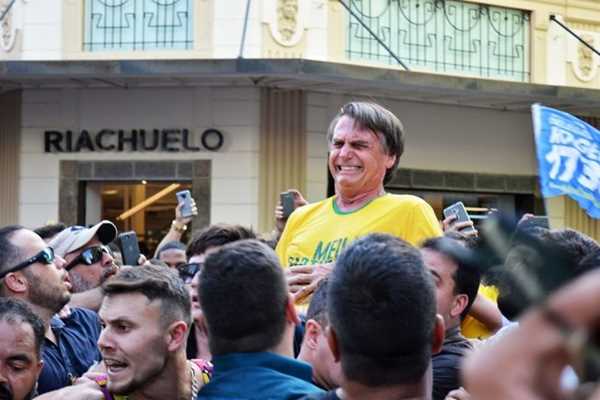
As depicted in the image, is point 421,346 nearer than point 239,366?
Yes

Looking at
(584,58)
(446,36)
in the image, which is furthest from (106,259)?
(584,58)

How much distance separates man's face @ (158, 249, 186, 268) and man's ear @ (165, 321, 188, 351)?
187 inches

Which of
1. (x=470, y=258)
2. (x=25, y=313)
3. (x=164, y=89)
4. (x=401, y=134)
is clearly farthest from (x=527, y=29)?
(x=470, y=258)

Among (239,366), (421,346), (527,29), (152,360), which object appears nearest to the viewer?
(421,346)

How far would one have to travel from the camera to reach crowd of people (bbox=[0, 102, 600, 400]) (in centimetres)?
121

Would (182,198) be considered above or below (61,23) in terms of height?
below

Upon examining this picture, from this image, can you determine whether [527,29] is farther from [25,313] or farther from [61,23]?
[25,313]

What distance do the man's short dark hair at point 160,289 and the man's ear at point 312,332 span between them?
556mm

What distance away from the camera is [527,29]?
1873cm

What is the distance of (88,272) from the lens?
22.3 ft

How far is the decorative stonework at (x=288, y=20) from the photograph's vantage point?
16.5m

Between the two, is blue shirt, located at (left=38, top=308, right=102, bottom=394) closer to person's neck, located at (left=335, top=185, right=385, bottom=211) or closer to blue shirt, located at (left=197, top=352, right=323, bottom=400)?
person's neck, located at (left=335, top=185, right=385, bottom=211)

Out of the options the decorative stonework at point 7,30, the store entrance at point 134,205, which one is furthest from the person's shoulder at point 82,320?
the decorative stonework at point 7,30

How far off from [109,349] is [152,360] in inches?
5.9
